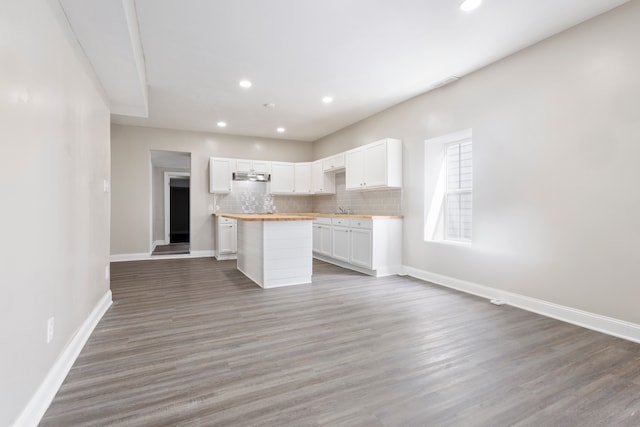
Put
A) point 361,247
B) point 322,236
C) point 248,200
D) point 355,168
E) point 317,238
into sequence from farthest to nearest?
point 248,200 < point 317,238 < point 322,236 < point 355,168 < point 361,247

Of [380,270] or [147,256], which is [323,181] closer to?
[380,270]

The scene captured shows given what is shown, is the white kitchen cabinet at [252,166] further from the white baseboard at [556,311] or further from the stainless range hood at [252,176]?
the white baseboard at [556,311]

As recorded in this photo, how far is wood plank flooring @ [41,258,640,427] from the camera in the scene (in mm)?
1650

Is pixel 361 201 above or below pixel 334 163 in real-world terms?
below

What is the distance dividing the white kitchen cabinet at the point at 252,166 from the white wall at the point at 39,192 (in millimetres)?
4317

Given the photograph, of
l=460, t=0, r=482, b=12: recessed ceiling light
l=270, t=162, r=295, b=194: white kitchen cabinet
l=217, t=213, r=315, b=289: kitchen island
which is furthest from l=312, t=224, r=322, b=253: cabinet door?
l=460, t=0, r=482, b=12: recessed ceiling light

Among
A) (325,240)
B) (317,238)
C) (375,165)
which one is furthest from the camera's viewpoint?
(317,238)

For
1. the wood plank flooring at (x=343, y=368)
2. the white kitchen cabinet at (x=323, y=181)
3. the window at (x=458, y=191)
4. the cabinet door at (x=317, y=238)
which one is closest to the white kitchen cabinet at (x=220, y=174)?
the white kitchen cabinet at (x=323, y=181)

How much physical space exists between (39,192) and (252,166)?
5567 millimetres

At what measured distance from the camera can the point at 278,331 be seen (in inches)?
108

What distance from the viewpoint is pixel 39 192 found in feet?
5.66

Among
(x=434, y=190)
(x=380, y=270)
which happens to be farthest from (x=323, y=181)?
(x=434, y=190)

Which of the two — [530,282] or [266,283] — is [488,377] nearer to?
[530,282]

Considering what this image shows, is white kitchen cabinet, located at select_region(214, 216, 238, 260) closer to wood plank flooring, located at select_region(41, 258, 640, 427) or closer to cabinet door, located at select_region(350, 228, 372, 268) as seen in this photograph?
cabinet door, located at select_region(350, 228, 372, 268)
